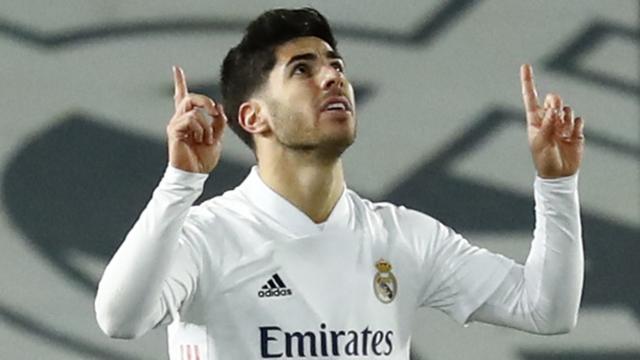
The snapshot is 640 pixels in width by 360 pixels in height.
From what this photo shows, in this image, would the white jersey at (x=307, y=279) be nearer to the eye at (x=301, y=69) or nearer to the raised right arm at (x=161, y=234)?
the raised right arm at (x=161, y=234)

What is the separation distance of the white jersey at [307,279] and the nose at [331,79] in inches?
8.4

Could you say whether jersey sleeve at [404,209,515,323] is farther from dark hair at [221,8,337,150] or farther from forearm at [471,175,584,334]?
dark hair at [221,8,337,150]

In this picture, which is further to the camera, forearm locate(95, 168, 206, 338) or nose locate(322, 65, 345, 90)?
nose locate(322, 65, 345, 90)

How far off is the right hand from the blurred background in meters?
1.57

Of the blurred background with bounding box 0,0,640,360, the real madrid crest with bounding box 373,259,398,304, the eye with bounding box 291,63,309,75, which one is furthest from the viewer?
the blurred background with bounding box 0,0,640,360

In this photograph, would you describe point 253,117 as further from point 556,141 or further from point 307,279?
point 556,141

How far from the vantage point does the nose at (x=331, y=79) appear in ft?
8.66

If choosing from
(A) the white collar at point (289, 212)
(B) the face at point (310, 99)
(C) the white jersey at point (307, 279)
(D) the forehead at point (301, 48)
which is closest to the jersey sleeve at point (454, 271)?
(C) the white jersey at point (307, 279)

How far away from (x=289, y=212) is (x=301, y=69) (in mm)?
275

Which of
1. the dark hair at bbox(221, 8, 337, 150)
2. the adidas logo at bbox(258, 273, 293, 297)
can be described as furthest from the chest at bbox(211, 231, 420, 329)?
the dark hair at bbox(221, 8, 337, 150)

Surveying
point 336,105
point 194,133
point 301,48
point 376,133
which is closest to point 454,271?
point 336,105

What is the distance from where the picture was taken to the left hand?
2.54 m

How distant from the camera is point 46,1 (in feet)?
13.0

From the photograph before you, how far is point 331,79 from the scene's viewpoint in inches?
104
